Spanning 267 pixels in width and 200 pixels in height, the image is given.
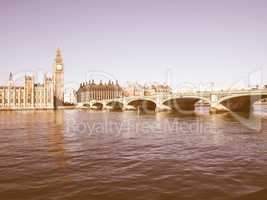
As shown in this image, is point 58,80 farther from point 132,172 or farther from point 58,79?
point 132,172

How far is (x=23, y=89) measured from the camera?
13100 centimetres

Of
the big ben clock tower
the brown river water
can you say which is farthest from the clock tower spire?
the brown river water

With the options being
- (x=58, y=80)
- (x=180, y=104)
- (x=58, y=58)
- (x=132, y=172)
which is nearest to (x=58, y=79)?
(x=58, y=80)

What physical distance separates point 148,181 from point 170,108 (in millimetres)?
72821

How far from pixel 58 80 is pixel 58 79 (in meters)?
0.85

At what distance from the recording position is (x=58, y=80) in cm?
16075

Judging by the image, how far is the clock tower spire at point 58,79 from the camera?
151062 millimetres

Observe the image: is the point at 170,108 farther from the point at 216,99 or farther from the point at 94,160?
the point at 94,160

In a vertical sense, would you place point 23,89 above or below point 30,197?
above

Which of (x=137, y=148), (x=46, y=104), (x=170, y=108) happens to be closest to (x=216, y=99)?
(x=170, y=108)

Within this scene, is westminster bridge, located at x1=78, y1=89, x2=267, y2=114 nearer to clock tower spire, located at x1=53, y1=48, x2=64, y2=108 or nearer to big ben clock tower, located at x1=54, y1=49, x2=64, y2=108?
big ben clock tower, located at x1=54, y1=49, x2=64, y2=108

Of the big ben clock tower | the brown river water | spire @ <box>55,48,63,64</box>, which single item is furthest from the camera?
spire @ <box>55,48,63,64</box>

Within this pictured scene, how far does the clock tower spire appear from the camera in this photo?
496 feet

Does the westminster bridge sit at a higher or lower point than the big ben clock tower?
lower
